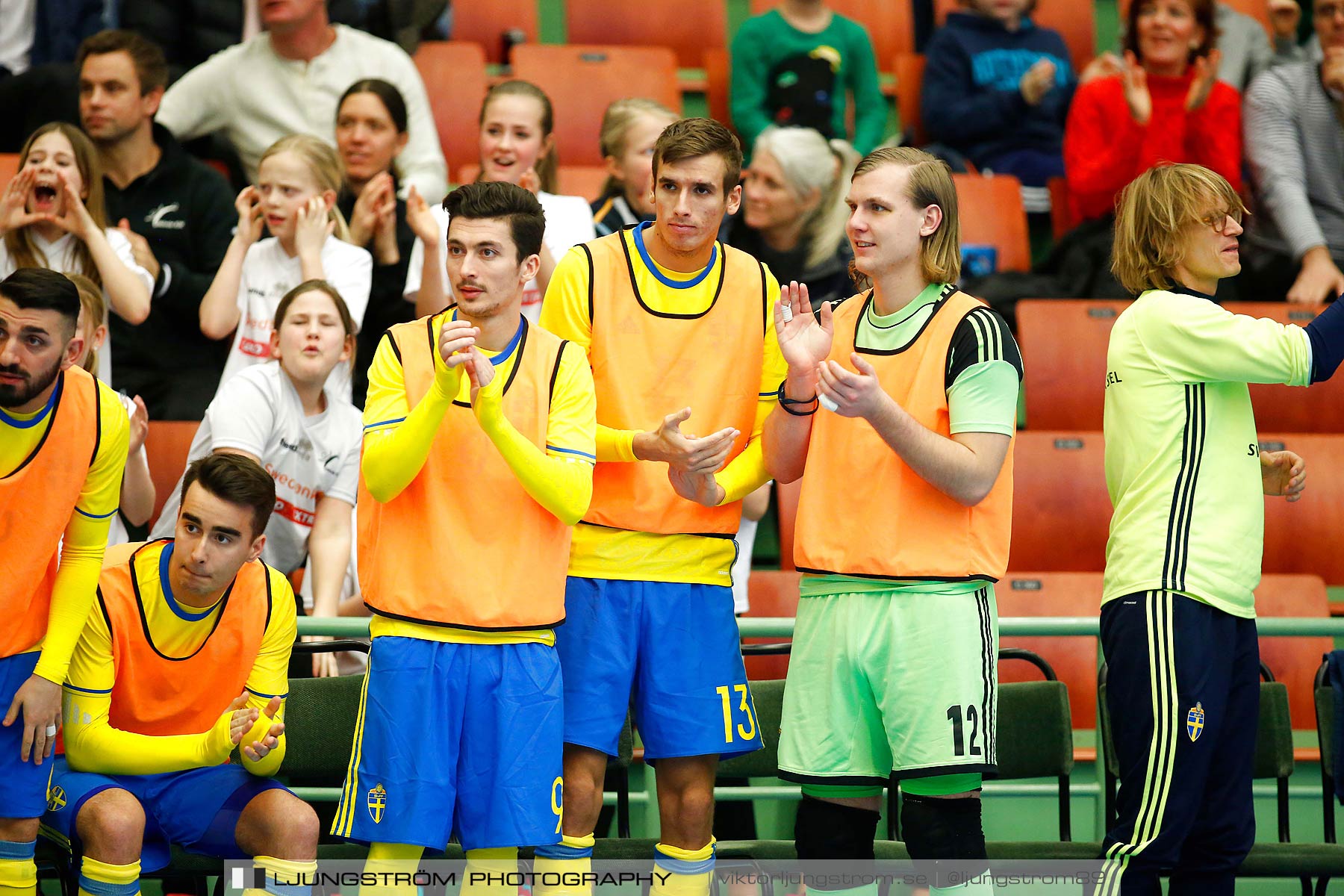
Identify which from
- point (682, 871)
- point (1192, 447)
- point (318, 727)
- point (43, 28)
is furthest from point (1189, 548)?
point (43, 28)

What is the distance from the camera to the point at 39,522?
3467 millimetres

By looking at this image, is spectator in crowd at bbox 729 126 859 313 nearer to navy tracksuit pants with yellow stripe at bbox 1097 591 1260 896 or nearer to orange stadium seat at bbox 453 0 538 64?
navy tracksuit pants with yellow stripe at bbox 1097 591 1260 896

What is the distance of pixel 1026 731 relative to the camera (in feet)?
13.8

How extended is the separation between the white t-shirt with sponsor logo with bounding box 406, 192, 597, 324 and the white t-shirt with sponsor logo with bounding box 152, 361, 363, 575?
667mm

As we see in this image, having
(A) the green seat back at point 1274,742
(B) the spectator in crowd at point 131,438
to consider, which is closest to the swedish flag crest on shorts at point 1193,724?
(A) the green seat back at point 1274,742

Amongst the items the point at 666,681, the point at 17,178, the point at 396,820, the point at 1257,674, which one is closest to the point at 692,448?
the point at 666,681

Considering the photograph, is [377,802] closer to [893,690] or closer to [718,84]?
[893,690]

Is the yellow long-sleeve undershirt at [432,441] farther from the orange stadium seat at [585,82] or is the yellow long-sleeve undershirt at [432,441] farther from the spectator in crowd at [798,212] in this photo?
the orange stadium seat at [585,82]

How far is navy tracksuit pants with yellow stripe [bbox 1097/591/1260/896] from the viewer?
10.3 feet

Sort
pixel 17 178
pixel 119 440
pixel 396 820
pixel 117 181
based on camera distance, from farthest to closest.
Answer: pixel 117 181 < pixel 17 178 < pixel 119 440 < pixel 396 820

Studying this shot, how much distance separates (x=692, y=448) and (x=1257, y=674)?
4.45 feet

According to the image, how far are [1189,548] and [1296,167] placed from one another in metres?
3.89

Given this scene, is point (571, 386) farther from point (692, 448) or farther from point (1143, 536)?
point (1143, 536)

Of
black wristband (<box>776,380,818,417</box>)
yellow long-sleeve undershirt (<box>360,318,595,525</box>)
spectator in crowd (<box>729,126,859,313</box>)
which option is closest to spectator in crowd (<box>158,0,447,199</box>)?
spectator in crowd (<box>729,126,859,313</box>)
